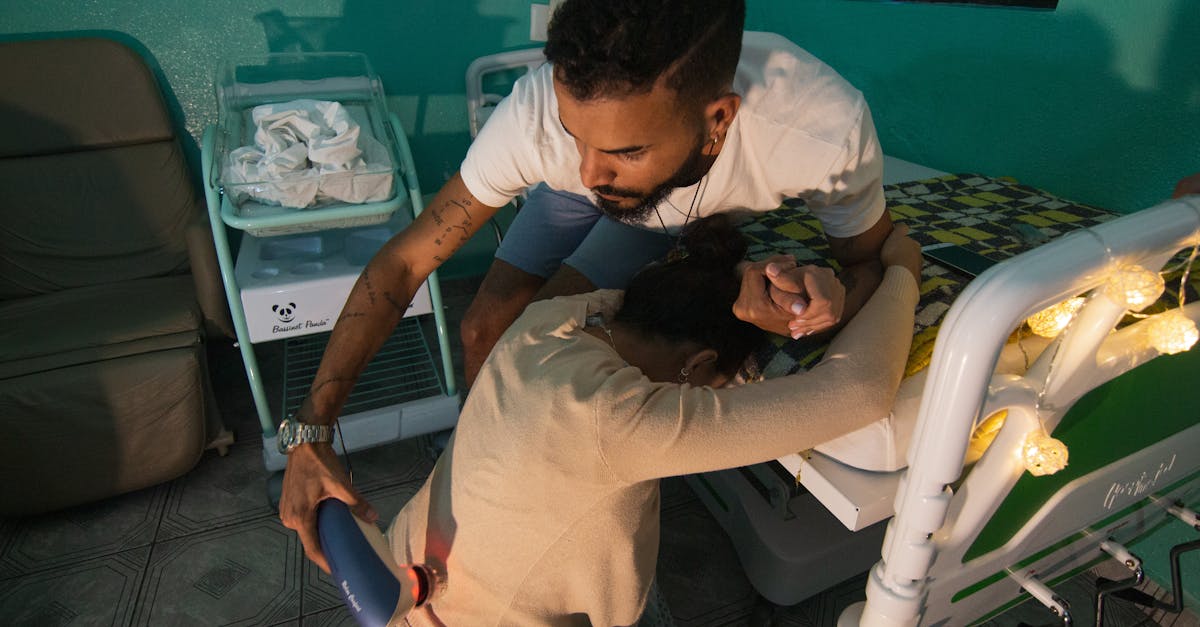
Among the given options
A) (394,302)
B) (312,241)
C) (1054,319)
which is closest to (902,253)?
(1054,319)

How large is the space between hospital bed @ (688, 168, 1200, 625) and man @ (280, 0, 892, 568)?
0.17 m

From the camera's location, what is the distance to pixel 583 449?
0.76 m

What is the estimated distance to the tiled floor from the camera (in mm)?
1538

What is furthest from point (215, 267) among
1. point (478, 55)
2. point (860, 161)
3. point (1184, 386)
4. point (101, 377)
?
point (1184, 386)

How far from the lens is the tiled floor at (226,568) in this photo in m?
1.54

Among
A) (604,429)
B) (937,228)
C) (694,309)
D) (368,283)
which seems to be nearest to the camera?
(604,429)

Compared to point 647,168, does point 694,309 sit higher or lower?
lower

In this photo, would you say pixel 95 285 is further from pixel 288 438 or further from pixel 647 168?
pixel 647 168

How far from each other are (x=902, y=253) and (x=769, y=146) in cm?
28

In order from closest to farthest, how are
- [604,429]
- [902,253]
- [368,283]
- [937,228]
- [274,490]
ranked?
[604,429] → [902,253] → [368,283] → [937,228] → [274,490]

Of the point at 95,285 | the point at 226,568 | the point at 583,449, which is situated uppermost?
the point at 583,449

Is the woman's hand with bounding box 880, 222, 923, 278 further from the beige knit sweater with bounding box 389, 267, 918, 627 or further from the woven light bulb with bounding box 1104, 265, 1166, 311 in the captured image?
the woven light bulb with bounding box 1104, 265, 1166, 311

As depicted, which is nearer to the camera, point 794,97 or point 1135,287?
point 1135,287

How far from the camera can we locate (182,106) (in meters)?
2.29
